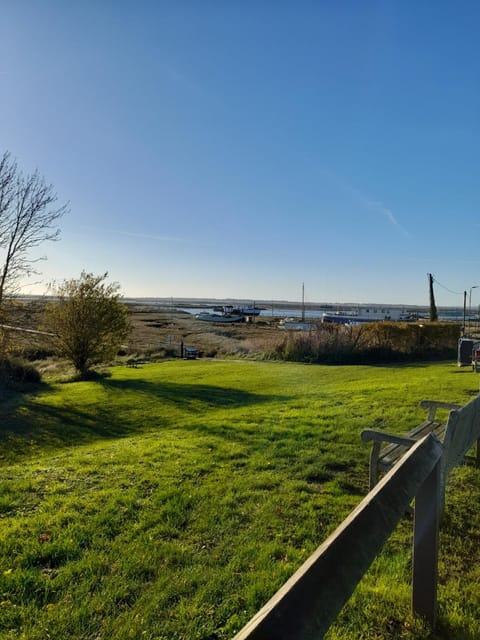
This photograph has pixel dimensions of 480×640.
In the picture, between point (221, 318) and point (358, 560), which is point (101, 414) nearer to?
point (358, 560)

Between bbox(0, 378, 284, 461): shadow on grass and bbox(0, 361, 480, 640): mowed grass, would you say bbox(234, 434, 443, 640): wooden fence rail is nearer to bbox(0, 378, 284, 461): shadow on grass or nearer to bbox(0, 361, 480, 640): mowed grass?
bbox(0, 361, 480, 640): mowed grass

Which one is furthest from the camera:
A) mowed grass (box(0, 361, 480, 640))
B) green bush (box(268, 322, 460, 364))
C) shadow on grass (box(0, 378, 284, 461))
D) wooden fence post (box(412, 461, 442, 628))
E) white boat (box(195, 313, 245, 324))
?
white boat (box(195, 313, 245, 324))

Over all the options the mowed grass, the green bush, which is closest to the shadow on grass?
the mowed grass

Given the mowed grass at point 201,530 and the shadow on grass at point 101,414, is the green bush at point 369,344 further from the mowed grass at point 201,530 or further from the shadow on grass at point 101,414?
the mowed grass at point 201,530

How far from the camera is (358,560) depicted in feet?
5.20

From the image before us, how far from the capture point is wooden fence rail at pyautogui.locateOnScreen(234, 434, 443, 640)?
1253 mm

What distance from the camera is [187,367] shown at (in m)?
20.7

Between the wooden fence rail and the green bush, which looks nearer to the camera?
the wooden fence rail

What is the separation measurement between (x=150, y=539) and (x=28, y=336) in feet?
52.7

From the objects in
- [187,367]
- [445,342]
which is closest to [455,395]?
[187,367]

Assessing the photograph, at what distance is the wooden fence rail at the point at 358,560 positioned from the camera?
1253 mm

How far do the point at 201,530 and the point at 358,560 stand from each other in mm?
2489

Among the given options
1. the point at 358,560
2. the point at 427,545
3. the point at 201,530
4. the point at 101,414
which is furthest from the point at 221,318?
the point at 358,560

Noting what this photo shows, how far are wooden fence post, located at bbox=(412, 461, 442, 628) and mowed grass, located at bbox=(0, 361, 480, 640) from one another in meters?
0.12
